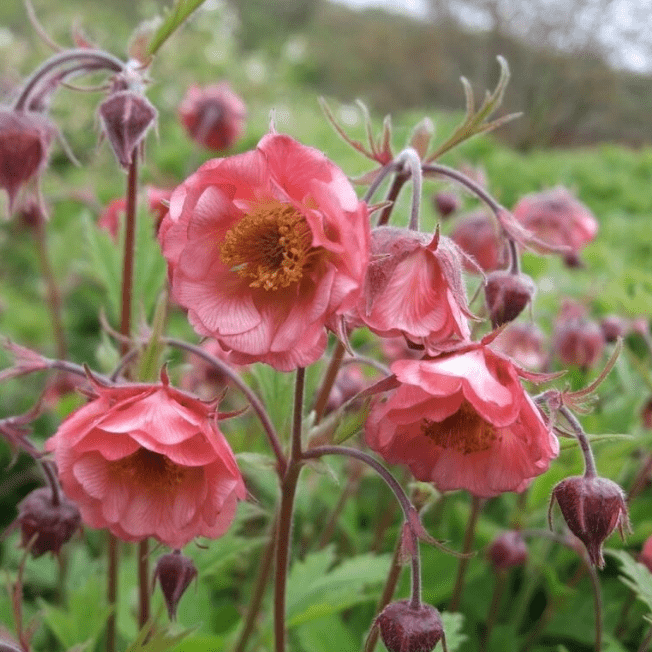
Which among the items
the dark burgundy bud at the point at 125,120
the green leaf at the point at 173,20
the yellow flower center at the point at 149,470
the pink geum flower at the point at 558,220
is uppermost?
the green leaf at the point at 173,20

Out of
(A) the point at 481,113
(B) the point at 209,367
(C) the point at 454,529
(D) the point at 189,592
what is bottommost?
(C) the point at 454,529

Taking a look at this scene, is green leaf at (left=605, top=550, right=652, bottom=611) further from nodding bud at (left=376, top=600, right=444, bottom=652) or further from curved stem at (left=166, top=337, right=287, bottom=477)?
curved stem at (left=166, top=337, right=287, bottom=477)

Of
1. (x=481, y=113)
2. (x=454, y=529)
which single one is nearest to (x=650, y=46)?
(x=454, y=529)

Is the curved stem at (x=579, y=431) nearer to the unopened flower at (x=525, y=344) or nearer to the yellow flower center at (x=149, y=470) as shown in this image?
the yellow flower center at (x=149, y=470)

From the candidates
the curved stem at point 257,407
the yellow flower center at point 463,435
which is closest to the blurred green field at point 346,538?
the curved stem at point 257,407

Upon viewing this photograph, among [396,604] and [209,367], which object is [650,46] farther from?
[396,604]

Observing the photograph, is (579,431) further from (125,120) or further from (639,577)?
(125,120)
